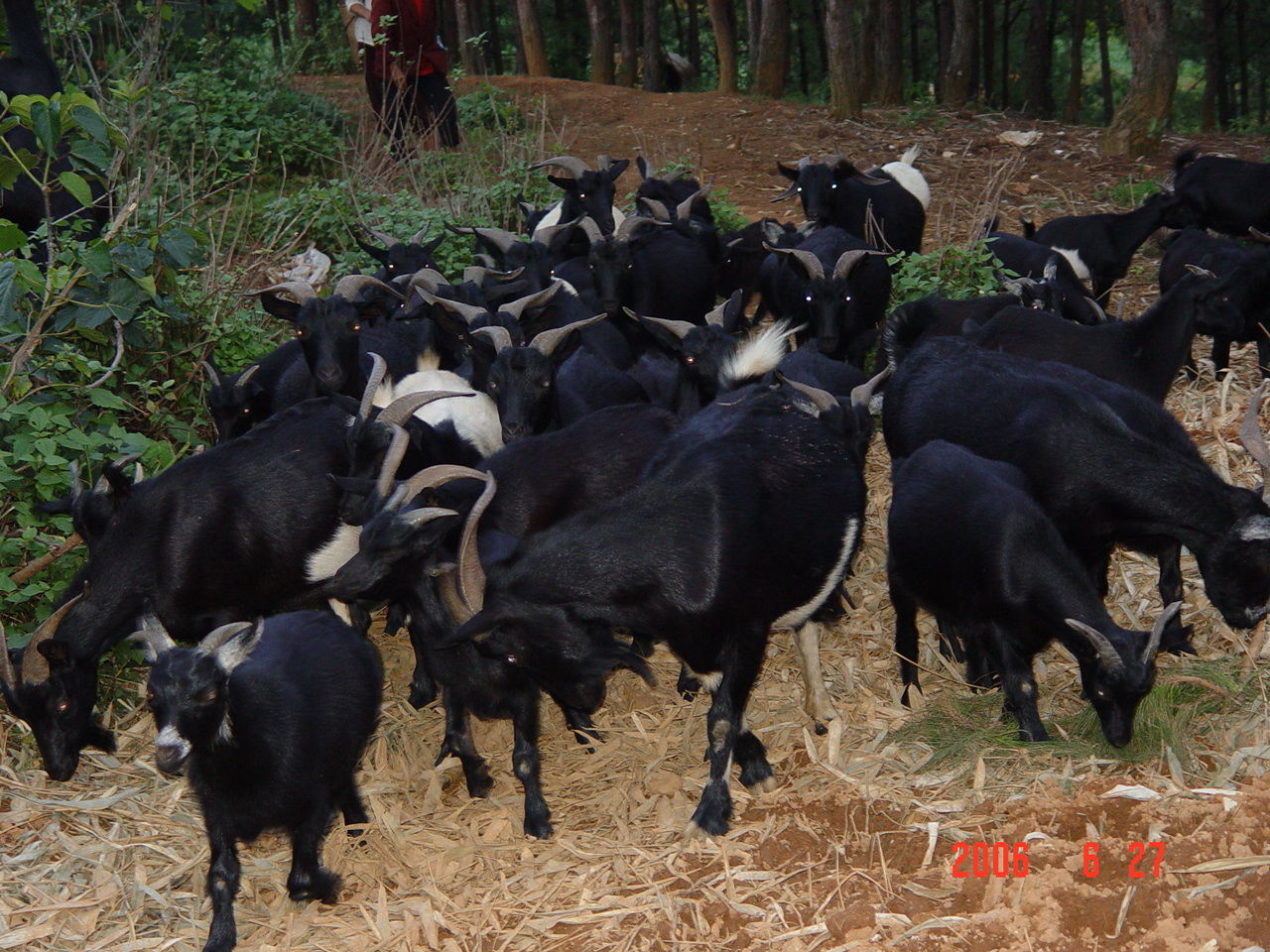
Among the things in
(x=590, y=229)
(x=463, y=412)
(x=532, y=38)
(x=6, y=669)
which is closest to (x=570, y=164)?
(x=590, y=229)

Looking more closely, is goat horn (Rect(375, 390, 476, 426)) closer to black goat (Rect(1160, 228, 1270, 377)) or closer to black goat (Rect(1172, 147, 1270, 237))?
black goat (Rect(1160, 228, 1270, 377))

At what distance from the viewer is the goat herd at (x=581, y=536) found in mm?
5160

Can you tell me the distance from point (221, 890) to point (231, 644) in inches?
38.1

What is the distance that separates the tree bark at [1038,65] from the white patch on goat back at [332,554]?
23167 mm

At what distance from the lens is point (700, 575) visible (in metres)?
5.23

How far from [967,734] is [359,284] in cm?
482

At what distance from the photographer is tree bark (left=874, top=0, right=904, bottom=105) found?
2092 cm

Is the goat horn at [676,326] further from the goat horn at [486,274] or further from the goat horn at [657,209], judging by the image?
the goat horn at [657,209]

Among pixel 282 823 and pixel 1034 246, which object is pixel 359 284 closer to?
pixel 282 823

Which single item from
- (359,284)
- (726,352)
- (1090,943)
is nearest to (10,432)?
(359,284)

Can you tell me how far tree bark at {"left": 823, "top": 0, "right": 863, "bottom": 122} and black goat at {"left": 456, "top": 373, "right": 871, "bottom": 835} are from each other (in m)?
12.7

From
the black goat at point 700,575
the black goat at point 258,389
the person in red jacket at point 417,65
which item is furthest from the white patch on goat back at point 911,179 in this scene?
the black goat at point 700,575

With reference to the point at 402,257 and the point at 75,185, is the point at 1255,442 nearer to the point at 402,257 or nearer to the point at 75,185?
the point at 75,185

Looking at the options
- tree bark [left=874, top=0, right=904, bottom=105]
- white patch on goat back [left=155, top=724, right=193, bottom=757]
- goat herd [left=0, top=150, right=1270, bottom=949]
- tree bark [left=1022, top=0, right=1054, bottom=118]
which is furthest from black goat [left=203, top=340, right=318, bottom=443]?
tree bark [left=1022, top=0, right=1054, bottom=118]
